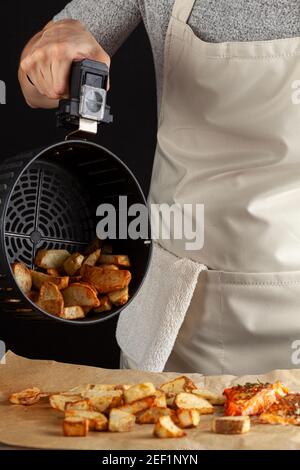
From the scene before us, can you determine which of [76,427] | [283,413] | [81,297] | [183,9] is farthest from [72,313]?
[183,9]

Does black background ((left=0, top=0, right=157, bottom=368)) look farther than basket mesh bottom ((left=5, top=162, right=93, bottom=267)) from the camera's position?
Yes

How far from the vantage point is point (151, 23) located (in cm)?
174

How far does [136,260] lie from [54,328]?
103cm

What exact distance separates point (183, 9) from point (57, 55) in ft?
1.25

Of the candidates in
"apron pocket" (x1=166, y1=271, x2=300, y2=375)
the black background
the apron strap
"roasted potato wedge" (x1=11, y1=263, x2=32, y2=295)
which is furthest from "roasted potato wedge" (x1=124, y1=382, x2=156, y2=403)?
the black background

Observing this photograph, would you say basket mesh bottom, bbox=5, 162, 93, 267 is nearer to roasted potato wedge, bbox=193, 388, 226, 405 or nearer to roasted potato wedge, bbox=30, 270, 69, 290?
roasted potato wedge, bbox=30, 270, 69, 290

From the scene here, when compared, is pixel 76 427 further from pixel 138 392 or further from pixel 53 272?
pixel 53 272

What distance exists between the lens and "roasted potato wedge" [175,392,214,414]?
4.14ft

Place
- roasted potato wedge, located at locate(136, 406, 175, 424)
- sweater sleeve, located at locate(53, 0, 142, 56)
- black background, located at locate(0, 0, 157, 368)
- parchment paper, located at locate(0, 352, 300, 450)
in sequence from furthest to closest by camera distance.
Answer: black background, located at locate(0, 0, 157, 368)
sweater sleeve, located at locate(53, 0, 142, 56)
roasted potato wedge, located at locate(136, 406, 175, 424)
parchment paper, located at locate(0, 352, 300, 450)

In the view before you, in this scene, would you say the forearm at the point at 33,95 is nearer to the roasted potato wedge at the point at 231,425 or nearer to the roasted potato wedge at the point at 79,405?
the roasted potato wedge at the point at 79,405

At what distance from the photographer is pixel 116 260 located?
4.65 feet

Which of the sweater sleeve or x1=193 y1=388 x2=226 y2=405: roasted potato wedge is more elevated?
the sweater sleeve

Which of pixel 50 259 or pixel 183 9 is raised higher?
pixel 183 9

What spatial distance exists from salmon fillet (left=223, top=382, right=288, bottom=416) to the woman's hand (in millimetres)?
520
